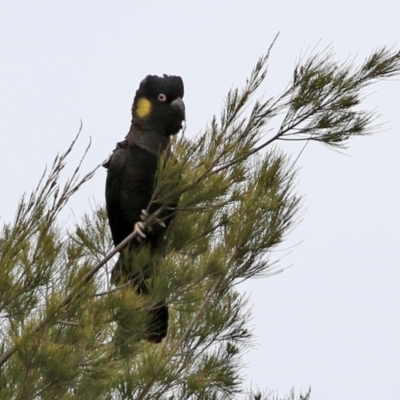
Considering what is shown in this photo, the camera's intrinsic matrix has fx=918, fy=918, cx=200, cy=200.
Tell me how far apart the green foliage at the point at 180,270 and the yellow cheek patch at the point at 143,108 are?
1.72 ft

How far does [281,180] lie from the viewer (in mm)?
3090

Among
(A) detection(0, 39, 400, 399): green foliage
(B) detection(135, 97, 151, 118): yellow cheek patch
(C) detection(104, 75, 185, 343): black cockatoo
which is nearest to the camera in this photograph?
(A) detection(0, 39, 400, 399): green foliage

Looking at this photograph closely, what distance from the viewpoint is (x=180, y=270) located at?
2.89 m

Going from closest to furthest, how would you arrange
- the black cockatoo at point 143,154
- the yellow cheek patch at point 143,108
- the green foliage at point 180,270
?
the green foliage at point 180,270 → the black cockatoo at point 143,154 → the yellow cheek patch at point 143,108

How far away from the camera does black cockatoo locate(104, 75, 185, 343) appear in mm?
3508

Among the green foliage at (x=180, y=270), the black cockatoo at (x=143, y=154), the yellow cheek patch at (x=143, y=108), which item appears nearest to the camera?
the green foliage at (x=180, y=270)

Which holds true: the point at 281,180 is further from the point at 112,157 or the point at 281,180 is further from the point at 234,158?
the point at 112,157

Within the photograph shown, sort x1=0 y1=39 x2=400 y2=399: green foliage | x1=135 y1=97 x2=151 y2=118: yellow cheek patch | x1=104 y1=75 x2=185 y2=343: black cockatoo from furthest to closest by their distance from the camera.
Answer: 1. x1=135 y1=97 x2=151 y2=118: yellow cheek patch
2. x1=104 y1=75 x2=185 y2=343: black cockatoo
3. x1=0 y1=39 x2=400 y2=399: green foliage

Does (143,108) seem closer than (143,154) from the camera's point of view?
No

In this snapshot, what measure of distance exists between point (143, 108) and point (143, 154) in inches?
9.3

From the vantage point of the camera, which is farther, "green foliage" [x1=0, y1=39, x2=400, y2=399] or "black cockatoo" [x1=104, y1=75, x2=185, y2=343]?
"black cockatoo" [x1=104, y1=75, x2=185, y2=343]

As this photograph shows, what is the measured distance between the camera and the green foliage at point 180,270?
7.97 ft

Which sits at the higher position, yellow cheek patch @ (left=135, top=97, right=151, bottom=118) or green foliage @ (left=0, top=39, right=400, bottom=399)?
yellow cheek patch @ (left=135, top=97, right=151, bottom=118)

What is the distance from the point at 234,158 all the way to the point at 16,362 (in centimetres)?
86
